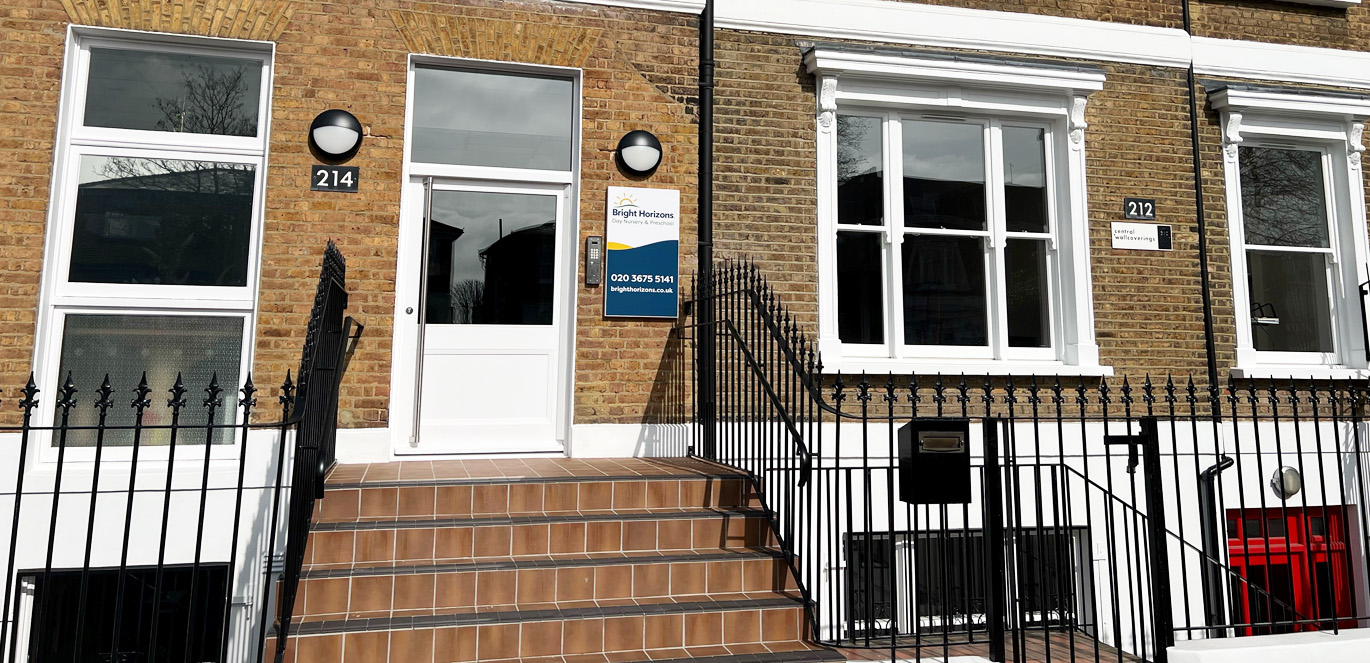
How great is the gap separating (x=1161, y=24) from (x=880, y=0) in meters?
2.42

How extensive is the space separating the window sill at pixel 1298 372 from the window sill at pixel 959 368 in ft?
3.80

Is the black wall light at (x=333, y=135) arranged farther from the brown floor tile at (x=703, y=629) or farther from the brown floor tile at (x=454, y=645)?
the brown floor tile at (x=703, y=629)

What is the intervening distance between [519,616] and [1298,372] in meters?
6.23

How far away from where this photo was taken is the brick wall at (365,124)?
517cm

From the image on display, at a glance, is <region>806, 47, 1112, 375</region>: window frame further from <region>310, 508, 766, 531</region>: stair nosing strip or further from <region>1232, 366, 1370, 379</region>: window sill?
<region>310, 508, 766, 531</region>: stair nosing strip

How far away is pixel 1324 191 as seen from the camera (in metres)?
7.20

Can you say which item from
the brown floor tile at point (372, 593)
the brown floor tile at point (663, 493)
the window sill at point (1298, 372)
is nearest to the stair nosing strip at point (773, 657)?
the brown floor tile at point (663, 493)

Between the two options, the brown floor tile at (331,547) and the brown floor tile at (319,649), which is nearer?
the brown floor tile at (319,649)

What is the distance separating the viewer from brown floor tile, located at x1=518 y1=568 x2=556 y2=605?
4.05 m

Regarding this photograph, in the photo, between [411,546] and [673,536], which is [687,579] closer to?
[673,536]

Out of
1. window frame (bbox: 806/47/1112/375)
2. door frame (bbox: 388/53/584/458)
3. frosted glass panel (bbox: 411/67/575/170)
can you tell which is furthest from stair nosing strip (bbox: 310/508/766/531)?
frosted glass panel (bbox: 411/67/575/170)

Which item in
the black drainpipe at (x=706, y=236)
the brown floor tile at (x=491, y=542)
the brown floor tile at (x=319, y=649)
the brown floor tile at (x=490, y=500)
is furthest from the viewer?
the black drainpipe at (x=706, y=236)

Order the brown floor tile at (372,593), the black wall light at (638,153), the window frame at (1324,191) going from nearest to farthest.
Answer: the brown floor tile at (372,593) → the black wall light at (638,153) → the window frame at (1324,191)

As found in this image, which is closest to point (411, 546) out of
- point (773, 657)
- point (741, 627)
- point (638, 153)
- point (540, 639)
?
point (540, 639)
